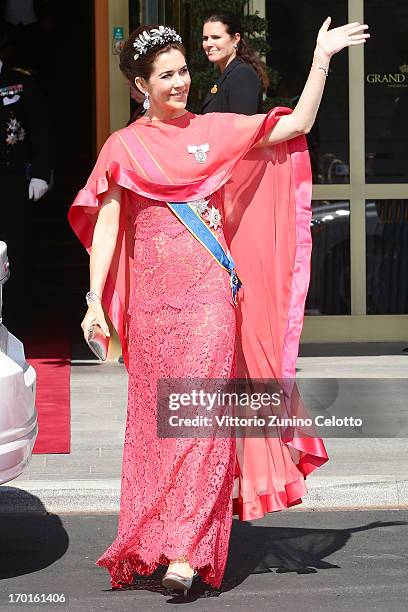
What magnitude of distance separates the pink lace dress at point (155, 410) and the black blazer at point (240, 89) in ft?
9.20

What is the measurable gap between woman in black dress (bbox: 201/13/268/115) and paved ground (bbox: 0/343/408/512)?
187 centimetres

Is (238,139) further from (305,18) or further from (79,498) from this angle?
(305,18)

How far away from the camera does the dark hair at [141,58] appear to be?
218 inches

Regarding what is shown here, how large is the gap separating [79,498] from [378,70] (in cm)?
558

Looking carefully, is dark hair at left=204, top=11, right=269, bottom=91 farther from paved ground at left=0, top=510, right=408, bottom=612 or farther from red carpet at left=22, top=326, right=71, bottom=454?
paved ground at left=0, top=510, right=408, bottom=612

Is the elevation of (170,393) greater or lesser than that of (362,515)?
greater

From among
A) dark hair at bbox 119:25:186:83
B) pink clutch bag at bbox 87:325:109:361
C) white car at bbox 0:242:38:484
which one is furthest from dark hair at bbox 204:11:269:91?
pink clutch bag at bbox 87:325:109:361

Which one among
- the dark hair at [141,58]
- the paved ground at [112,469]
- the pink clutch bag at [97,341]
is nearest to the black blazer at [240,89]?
the paved ground at [112,469]

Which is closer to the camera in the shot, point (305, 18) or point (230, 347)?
point (230, 347)

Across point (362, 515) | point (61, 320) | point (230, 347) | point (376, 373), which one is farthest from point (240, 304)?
point (61, 320)

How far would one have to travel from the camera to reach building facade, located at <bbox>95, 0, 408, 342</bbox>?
1127 centimetres

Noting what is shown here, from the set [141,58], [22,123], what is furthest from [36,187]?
[141,58]

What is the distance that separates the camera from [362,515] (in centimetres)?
677

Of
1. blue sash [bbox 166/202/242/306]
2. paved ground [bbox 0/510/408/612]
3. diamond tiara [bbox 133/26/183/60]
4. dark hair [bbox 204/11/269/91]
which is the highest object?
dark hair [bbox 204/11/269/91]
